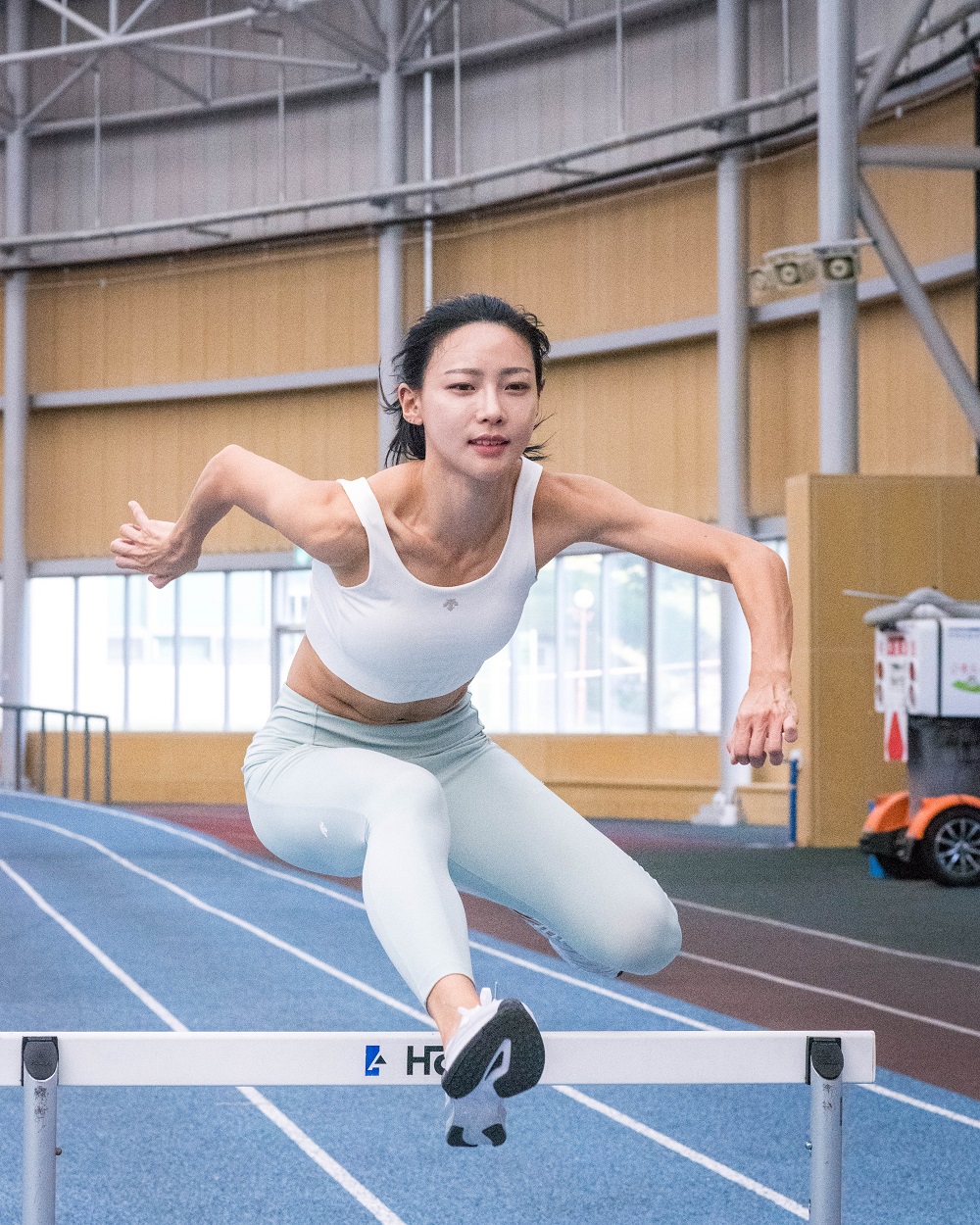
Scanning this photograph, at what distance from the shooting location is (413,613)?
2.37 m

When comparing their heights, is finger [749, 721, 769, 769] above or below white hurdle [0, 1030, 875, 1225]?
above

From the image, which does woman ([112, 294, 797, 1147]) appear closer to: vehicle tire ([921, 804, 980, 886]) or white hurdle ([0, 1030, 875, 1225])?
white hurdle ([0, 1030, 875, 1225])

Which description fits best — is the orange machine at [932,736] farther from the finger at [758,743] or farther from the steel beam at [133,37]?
the steel beam at [133,37]

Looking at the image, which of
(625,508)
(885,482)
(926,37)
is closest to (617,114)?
(926,37)

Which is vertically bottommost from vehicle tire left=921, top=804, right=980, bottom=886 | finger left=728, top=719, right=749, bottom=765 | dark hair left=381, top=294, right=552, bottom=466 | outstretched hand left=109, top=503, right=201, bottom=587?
vehicle tire left=921, top=804, right=980, bottom=886

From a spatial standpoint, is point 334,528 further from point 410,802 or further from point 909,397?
point 909,397

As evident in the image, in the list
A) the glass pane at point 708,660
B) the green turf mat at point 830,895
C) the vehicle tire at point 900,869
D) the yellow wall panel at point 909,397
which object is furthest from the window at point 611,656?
the vehicle tire at point 900,869

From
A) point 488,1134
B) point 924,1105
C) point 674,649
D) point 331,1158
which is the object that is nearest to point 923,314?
point 674,649

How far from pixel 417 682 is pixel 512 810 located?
27 cm

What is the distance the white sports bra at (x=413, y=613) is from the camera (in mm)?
2354

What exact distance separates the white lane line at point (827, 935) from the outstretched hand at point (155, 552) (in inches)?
206

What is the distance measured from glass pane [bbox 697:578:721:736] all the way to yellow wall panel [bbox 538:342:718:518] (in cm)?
96

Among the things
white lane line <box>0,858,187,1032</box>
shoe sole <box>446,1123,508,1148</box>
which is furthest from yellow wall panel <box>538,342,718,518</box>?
shoe sole <box>446,1123,508,1148</box>

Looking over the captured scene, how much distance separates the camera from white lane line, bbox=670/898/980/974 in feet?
23.1
